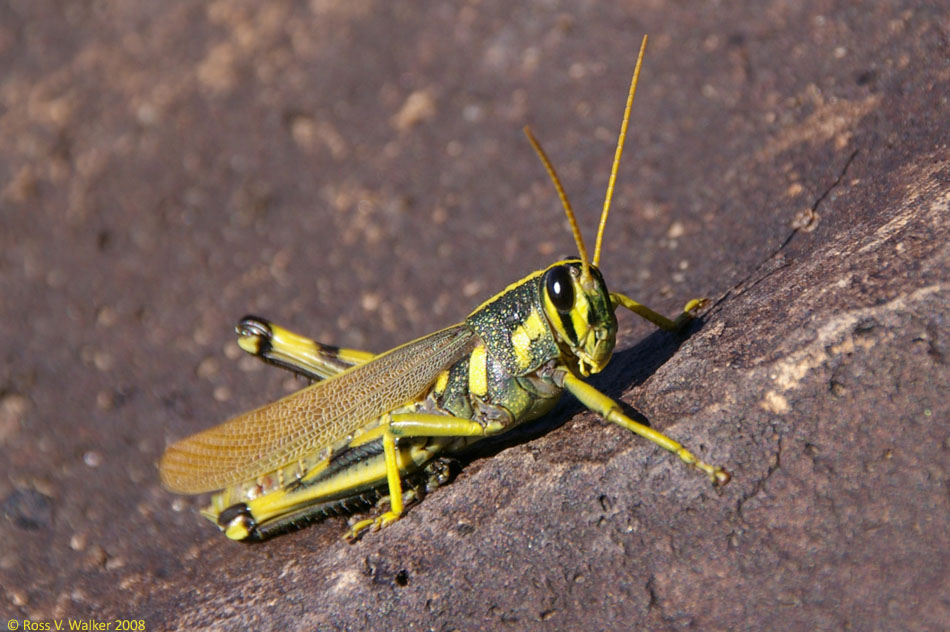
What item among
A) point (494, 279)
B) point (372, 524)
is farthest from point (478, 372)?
point (494, 279)

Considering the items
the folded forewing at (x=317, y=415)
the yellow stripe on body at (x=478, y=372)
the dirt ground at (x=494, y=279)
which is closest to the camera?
the dirt ground at (x=494, y=279)

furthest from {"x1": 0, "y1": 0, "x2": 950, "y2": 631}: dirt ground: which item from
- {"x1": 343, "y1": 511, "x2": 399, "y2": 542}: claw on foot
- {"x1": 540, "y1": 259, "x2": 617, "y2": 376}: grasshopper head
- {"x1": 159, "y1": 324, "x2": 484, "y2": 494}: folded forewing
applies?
{"x1": 159, "y1": 324, "x2": 484, "y2": 494}: folded forewing

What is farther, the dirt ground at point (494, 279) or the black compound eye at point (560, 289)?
the black compound eye at point (560, 289)

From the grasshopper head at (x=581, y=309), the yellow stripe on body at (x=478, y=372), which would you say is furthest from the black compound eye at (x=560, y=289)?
the yellow stripe on body at (x=478, y=372)

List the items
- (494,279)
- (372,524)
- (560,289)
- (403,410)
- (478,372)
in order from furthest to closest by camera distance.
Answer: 1. (494,279)
2. (403,410)
3. (478,372)
4. (372,524)
5. (560,289)

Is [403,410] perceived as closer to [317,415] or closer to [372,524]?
[317,415]

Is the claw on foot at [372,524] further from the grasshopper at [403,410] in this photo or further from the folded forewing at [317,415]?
the folded forewing at [317,415]

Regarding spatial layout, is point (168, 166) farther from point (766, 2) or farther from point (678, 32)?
point (766, 2)
